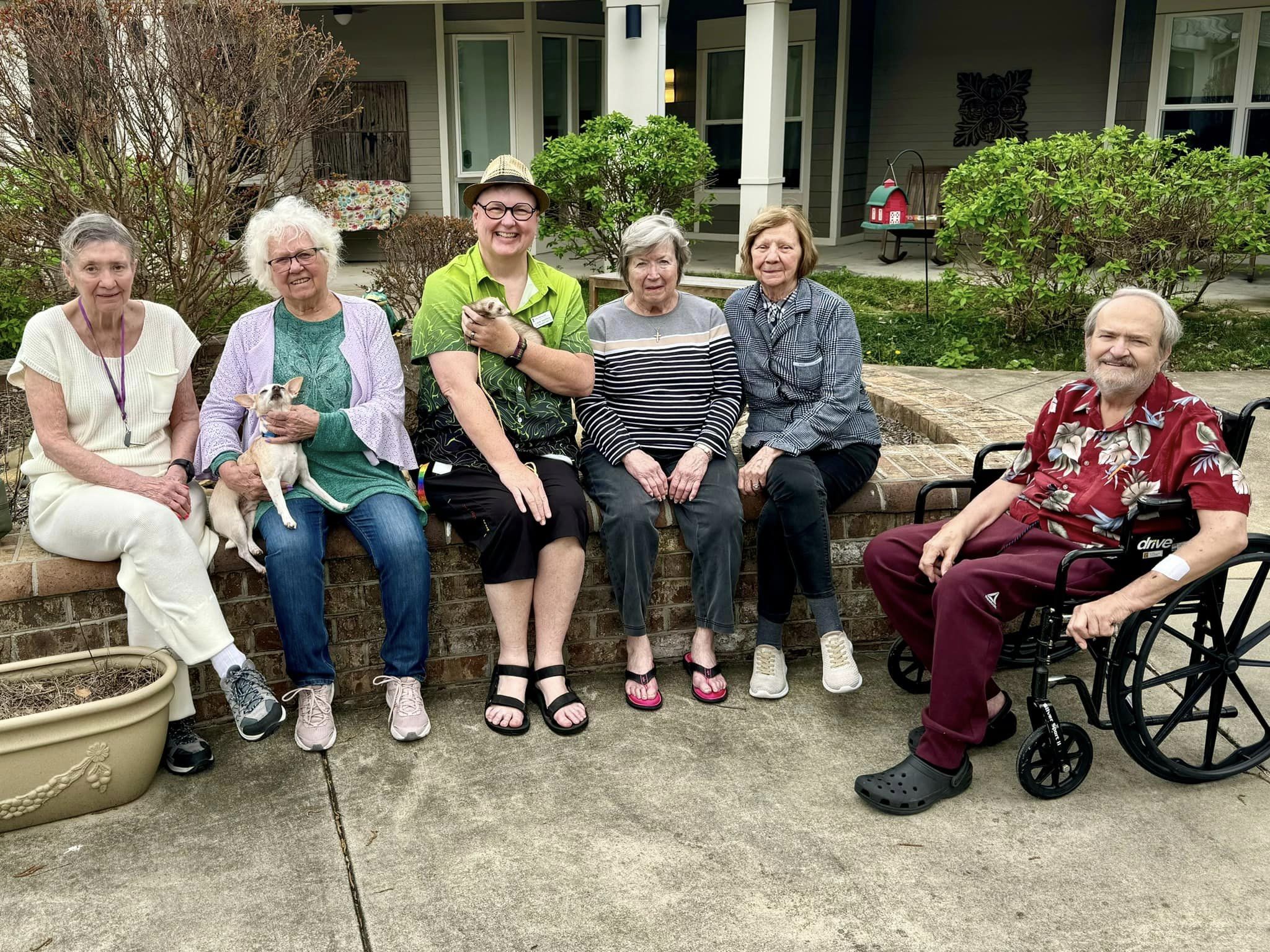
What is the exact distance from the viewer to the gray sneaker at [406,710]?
3037 mm

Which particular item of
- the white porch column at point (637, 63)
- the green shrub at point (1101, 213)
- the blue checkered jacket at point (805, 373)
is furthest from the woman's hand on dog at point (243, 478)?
the white porch column at point (637, 63)

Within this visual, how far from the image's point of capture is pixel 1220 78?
1001cm

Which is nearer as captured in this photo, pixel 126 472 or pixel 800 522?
pixel 126 472

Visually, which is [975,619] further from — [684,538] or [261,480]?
[261,480]

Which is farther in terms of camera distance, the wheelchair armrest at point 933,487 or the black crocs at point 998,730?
the wheelchair armrest at point 933,487

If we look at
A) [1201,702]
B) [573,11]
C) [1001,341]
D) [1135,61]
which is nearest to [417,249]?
[1001,341]

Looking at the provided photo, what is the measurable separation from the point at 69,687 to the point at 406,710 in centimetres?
83

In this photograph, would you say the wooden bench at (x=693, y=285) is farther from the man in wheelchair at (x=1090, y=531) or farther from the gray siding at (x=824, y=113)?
the man in wheelchair at (x=1090, y=531)

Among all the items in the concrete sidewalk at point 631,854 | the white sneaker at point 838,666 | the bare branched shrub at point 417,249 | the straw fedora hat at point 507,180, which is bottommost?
the concrete sidewalk at point 631,854

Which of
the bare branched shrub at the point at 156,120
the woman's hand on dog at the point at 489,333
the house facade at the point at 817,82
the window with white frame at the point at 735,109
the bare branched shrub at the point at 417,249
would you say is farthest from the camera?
the window with white frame at the point at 735,109

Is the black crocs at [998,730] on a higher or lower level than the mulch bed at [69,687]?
lower

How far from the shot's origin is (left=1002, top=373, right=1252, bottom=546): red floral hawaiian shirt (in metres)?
2.59

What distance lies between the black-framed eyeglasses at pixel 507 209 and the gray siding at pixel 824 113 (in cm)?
957

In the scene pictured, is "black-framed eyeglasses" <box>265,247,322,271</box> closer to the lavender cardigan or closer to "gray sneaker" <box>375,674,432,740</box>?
the lavender cardigan
